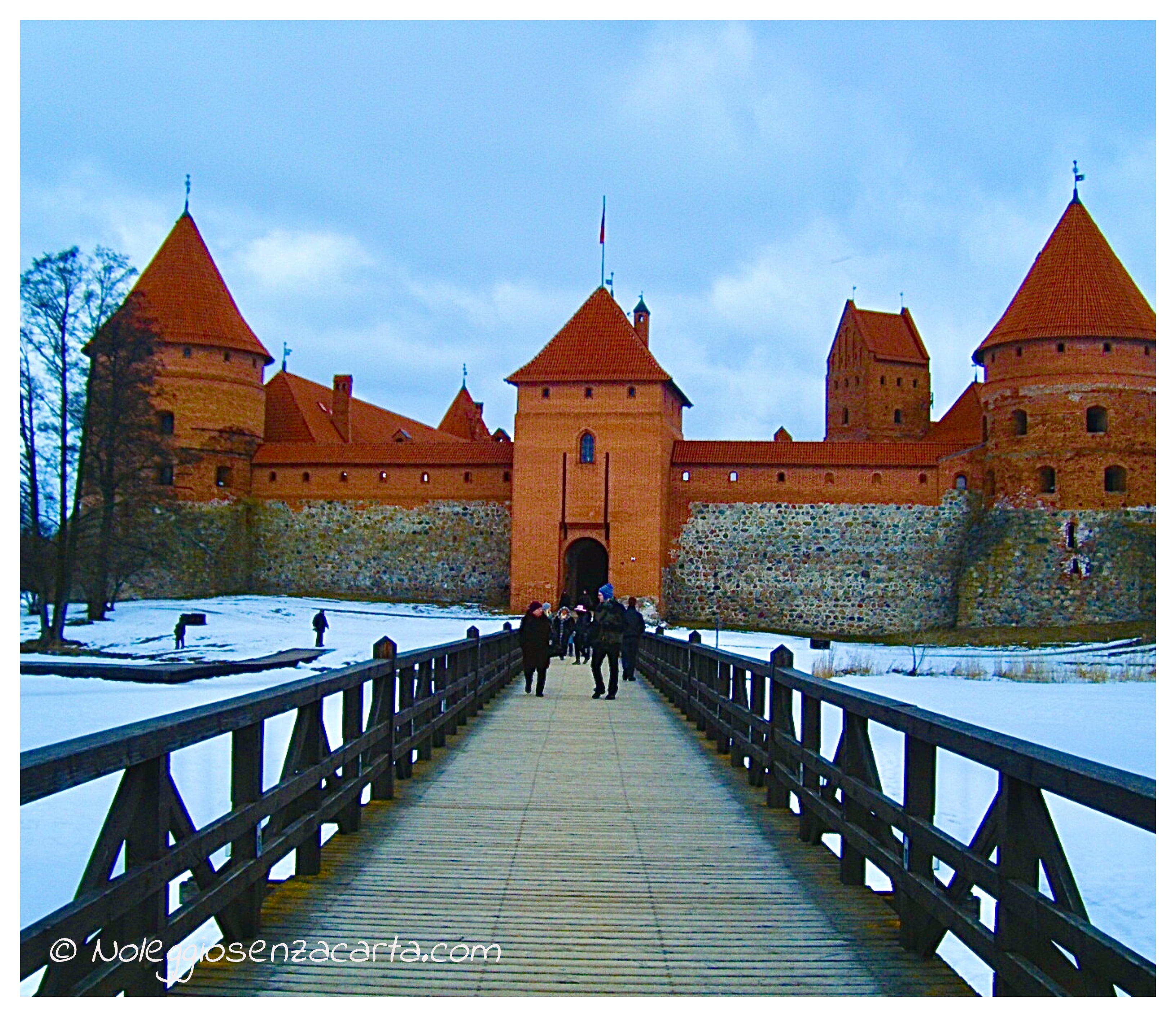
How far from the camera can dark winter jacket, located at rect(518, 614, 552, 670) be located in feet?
39.1

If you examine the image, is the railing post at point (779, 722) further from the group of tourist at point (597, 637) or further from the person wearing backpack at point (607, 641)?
the person wearing backpack at point (607, 641)

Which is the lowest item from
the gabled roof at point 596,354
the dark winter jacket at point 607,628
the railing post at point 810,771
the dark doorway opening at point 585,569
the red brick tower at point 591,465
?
the railing post at point 810,771

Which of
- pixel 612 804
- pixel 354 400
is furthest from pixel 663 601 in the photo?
pixel 612 804

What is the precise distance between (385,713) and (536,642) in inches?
230

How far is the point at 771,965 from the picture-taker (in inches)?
145

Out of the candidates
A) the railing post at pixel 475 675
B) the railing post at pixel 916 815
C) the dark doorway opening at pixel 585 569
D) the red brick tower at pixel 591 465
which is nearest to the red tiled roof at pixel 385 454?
the red brick tower at pixel 591 465

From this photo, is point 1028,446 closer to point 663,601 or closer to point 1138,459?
point 1138,459

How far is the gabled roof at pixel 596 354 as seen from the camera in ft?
97.8

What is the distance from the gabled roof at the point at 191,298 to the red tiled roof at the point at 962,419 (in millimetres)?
22482

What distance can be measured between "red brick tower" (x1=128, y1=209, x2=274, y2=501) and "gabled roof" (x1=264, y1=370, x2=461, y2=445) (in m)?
2.64

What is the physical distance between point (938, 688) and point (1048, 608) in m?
12.2

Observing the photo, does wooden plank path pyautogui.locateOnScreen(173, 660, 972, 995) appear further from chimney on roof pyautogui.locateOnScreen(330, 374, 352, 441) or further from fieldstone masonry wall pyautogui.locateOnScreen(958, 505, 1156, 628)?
chimney on roof pyautogui.locateOnScreen(330, 374, 352, 441)

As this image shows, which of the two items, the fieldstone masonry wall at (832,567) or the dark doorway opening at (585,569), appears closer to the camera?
the fieldstone masonry wall at (832,567)

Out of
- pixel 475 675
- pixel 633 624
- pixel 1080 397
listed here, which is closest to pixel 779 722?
pixel 475 675
